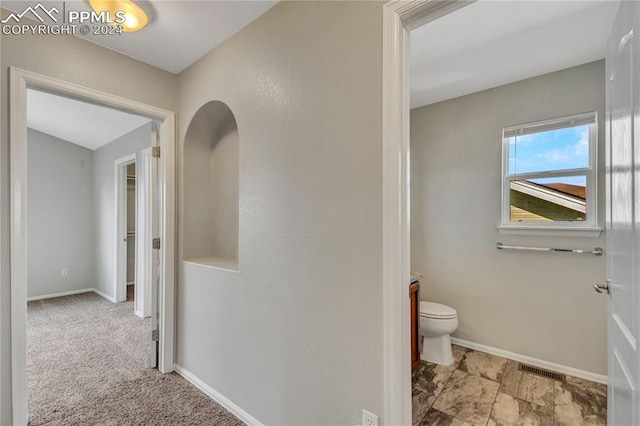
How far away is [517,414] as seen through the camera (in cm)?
177

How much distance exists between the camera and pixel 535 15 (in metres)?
1.61

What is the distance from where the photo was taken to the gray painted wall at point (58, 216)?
4.36 metres

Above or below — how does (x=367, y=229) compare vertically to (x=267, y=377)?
above

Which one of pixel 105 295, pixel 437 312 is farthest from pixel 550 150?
pixel 105 295

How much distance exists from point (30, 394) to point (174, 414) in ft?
3.90

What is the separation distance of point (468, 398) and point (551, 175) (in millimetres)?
1932

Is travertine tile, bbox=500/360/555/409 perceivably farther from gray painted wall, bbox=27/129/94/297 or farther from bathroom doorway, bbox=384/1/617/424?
gray painted wall, bbox=27/129/94/297

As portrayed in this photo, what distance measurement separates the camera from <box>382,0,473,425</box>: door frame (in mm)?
1096

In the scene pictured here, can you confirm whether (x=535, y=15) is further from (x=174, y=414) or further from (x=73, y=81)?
(x=174, y=414)

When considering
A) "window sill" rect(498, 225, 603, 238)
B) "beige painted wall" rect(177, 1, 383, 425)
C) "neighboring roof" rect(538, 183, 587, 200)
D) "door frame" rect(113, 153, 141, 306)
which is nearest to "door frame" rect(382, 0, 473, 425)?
"beige painted wall" rect(177, 1, 383, 425)

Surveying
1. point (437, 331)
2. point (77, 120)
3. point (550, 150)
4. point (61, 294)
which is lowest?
point (61, 294)

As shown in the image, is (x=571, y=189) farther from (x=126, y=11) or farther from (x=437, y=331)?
(x=126, y=11)

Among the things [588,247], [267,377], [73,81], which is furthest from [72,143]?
[588,247]

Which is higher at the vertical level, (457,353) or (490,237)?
(490,237)
